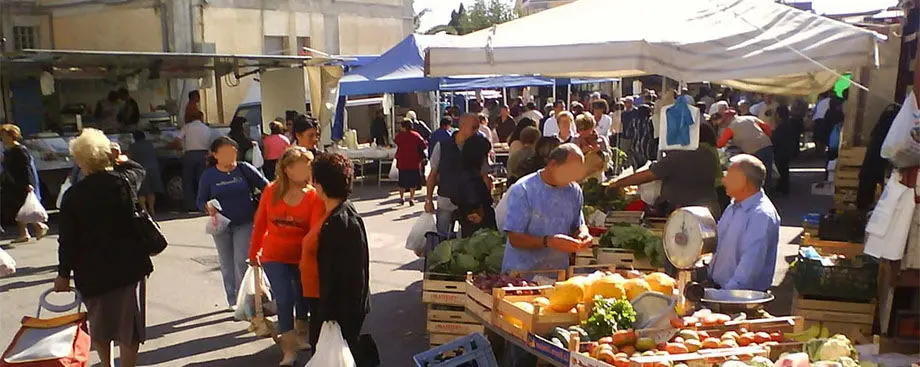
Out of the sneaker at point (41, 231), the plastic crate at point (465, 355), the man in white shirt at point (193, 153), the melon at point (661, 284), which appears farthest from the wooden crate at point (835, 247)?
the man in white shirt at point (193, 153)

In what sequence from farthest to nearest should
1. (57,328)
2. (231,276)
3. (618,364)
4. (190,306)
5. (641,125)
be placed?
1. (641,125)
2. (190,306)
3. (231,276)
4. (57,328)
5. (618,364)

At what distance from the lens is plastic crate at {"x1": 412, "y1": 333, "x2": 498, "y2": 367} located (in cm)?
432

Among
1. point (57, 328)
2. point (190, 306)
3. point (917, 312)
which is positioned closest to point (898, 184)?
point (917, 312)

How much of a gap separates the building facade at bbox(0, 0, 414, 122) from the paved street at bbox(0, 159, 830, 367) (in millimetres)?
9477

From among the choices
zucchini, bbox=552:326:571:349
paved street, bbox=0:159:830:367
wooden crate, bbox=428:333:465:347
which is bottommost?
paved street, bbox=0:159:830:367

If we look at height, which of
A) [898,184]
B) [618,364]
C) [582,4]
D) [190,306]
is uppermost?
[582,4]

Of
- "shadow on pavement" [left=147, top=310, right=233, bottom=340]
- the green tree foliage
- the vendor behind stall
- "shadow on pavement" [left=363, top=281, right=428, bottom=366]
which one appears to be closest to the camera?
"shadow on pavement" [left=363, top=281, right=428, bottom=366]

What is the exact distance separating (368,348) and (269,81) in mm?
12477

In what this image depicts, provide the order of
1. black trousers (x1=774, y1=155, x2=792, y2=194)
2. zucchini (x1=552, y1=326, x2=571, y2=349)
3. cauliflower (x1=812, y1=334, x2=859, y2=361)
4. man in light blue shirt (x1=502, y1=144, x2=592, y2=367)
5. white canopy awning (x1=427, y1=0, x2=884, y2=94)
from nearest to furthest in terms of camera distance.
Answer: cauliflower (x1=812, y1=334, x2=859, y2=361)
zucchini (x1=552, y1=326, x2=571, y2=349)
man in light blue shirt (x1=502, y1=144, x2=592, y2=367)
white canopy awning (x1=427, y1=0, x2=884, y2=94)
black trousers (x1=774, y1=155, x2=792, y2=194)

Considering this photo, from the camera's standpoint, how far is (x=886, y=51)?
277 inches

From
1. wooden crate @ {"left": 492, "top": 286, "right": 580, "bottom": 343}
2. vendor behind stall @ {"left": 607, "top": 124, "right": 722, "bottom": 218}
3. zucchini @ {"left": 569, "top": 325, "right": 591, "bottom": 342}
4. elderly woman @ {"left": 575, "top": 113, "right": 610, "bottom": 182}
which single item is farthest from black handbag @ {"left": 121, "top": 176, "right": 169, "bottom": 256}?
elderly woman @ {"left": 575, "top": 113, "right": 610, "bottom": 182}

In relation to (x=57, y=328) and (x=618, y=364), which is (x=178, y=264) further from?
(x=618, y=364)

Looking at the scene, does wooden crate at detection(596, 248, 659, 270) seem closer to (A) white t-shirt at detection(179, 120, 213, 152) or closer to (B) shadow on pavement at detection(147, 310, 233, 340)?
(B) shadow on pavement at detection(147, 310, 233, 340)

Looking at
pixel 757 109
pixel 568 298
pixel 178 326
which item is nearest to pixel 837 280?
pixel 568 298
